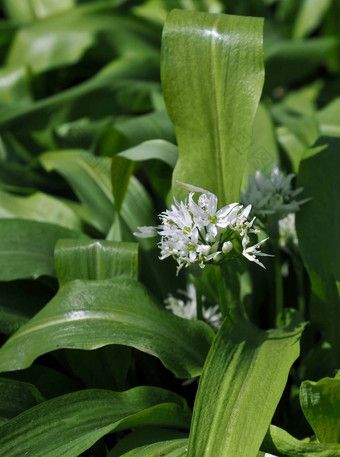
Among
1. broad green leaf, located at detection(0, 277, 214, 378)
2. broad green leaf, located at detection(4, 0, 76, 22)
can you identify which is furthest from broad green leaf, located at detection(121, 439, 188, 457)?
broad green leaf, located at detection(4, 0, 76, 22)

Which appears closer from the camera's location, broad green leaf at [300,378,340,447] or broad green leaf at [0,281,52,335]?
broad green leaf at [300,378,340,447]

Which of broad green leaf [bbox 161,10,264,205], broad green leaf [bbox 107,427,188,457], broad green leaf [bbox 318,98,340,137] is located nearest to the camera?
broad green leaf [bbox 107,427,188,457]

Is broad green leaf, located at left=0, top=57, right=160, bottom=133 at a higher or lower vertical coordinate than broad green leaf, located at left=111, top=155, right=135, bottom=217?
lower

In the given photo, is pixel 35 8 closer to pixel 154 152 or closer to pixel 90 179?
pixel 90 179

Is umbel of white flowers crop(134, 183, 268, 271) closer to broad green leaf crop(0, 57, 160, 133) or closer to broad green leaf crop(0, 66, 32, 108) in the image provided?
broad green leaf crop(0, 57, 160, 133)

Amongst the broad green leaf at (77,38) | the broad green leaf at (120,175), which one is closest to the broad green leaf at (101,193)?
the broad green leaf at (120,175)

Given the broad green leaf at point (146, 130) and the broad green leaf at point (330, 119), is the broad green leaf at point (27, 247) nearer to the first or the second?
the broad green leaf at point (146, 130)

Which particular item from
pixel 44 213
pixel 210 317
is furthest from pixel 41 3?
pixel 210 317
